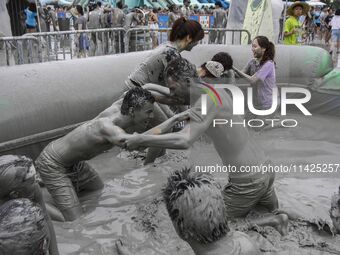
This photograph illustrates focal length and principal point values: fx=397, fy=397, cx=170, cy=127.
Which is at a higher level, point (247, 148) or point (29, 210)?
point (29, 210)

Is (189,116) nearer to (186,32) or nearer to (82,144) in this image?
(82,144)

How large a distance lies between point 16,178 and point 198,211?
1.13 m

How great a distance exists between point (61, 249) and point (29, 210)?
1.79 metres

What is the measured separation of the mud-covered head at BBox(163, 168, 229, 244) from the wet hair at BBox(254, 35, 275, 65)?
428 centimetres

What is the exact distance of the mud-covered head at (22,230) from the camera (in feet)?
4.96

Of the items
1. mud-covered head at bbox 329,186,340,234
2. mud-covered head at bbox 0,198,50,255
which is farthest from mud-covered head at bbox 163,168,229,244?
mud-covered head at bbox 329,186,340,234

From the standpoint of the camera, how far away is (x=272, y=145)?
228 inches

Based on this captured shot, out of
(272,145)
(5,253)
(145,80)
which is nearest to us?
(5,253)

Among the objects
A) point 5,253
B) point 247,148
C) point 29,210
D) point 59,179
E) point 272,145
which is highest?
point 29,210

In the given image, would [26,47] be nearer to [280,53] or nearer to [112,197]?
[112,197]

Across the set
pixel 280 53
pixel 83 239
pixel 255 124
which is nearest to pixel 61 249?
pixel 83 239

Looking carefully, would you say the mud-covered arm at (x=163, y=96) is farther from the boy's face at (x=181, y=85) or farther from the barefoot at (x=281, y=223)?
the barefoot at (x=281, y=223)

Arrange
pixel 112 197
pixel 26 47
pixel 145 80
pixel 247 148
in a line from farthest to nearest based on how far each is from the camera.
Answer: pixel 26 47 < pixel 145 80 < pixel 112 197 < pixel 247 148

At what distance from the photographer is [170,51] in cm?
451
